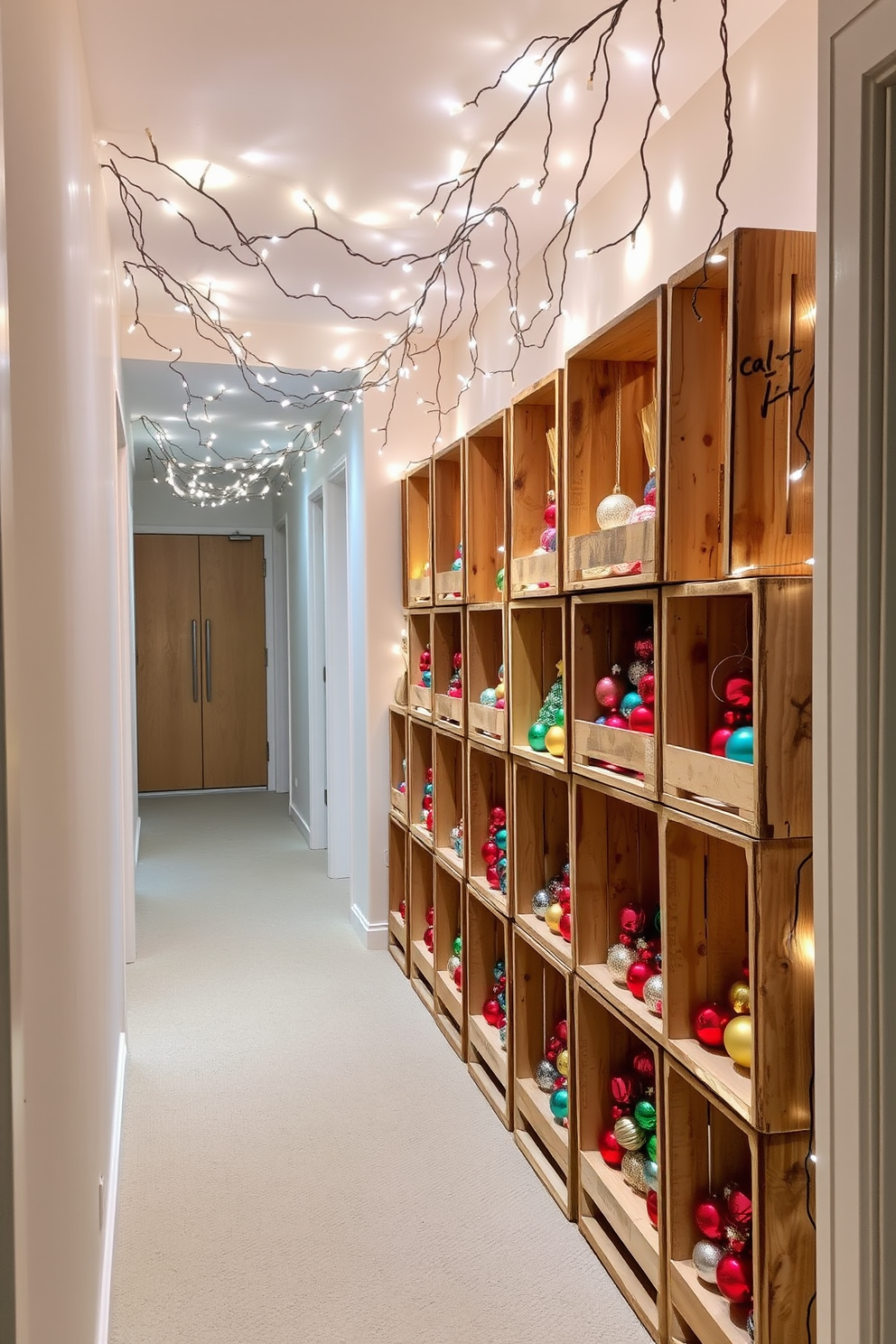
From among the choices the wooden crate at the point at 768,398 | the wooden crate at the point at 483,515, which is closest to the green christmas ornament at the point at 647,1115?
the wooden crate at the point at 768,398

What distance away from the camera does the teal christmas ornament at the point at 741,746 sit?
1542 mm

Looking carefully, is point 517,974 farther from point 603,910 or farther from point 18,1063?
point 18,1063

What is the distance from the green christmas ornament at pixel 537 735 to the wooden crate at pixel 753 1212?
895 mm

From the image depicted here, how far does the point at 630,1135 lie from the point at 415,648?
2.17 m

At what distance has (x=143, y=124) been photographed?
7.67ft

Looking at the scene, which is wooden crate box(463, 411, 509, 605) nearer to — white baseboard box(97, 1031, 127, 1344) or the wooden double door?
white baseboard box(97, 1031, 127, 1344)

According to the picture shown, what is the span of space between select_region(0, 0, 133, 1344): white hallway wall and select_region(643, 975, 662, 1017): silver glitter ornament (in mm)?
1000

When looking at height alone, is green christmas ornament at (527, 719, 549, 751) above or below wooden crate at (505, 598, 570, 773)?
below

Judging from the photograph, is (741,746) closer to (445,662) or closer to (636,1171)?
(636,1171)

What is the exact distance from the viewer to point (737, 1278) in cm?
160

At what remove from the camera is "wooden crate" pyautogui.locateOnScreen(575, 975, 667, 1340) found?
1925 millimetres

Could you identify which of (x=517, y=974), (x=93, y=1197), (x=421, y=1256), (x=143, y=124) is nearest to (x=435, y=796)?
(x=517, y=974)

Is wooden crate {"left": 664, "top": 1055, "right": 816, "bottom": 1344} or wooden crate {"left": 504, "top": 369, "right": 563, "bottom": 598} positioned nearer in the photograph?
wooden crate {"left": 664, "top": 1055, "right": 816, "bottom": 1344}

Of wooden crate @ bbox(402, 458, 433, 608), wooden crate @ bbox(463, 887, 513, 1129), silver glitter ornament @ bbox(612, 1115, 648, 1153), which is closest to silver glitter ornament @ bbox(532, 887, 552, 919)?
wooden crate @ bbox(463, 887, 513, 1129)
